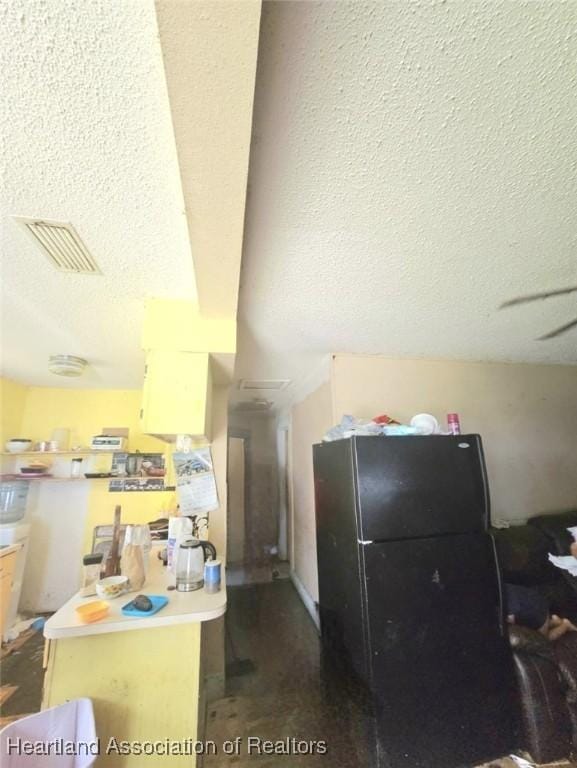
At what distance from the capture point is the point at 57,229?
1.04m

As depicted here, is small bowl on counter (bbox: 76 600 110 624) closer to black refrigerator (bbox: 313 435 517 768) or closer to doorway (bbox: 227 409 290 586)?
black refrigerator (bbox: 313 435 517 768)

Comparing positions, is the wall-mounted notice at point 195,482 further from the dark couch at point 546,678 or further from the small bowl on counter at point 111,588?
the dark couch at point 546,678

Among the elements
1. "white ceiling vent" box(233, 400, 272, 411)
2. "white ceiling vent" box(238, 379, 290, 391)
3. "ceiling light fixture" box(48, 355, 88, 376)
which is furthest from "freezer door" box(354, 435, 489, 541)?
"white ceiling vent" box(233, 400, 272, 411)

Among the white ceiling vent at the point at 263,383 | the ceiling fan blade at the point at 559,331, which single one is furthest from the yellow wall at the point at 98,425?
the ceiling fan blade at the point at 559,331

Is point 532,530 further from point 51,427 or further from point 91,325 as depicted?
point 51,427

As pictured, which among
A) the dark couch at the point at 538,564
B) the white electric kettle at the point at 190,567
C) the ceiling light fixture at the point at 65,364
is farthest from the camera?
the ceiling light fixture at the point at 65,364

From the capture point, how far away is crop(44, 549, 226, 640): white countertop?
45.2 inches

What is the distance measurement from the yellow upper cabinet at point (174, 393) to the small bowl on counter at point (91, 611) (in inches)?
28.7

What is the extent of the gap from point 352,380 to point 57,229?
6.14ft

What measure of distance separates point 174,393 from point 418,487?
129 centimetres

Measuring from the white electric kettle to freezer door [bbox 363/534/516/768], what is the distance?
827 millimetres

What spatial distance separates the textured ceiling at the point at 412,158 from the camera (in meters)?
0.58

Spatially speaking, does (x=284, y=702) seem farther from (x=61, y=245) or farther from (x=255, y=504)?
(x=61, y=245)

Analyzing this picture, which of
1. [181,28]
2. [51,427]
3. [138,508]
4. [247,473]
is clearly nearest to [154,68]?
[181,28]
